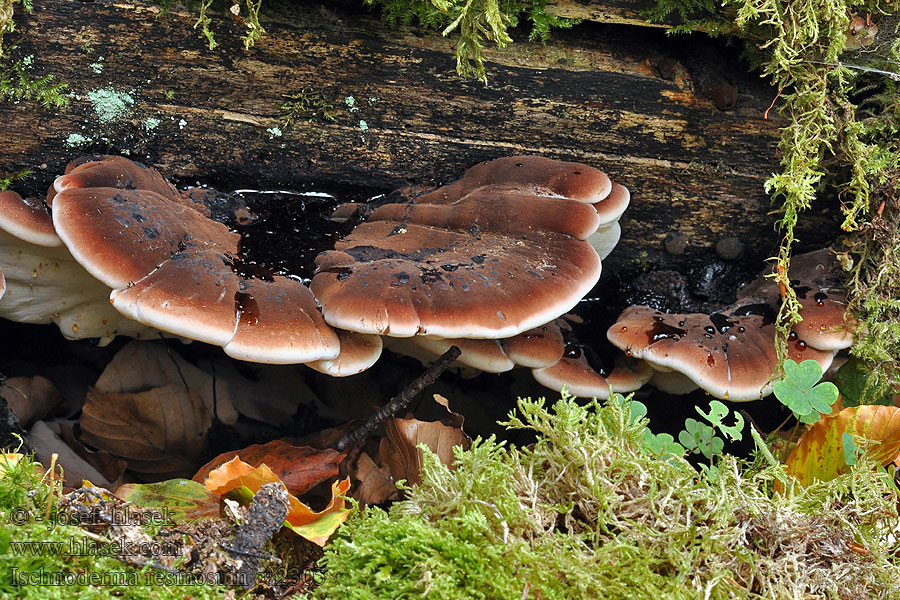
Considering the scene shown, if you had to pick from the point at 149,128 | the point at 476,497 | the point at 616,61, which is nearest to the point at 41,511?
the point at 476,497

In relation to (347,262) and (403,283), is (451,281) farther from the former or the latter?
(347,262)

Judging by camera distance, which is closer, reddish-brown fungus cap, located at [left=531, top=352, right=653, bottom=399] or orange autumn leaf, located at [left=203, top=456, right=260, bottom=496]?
orange autumn leaf, located at [left=203, top=456, right=260, bottom=496]

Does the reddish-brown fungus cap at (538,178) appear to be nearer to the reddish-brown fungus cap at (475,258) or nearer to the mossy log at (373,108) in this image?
the reddish-brown fungus cap at (475,258)

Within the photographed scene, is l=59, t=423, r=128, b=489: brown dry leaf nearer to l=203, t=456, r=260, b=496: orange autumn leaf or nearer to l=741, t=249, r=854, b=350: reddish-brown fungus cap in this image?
l=203, t=456, r=260, b=496: orange autumn leaf

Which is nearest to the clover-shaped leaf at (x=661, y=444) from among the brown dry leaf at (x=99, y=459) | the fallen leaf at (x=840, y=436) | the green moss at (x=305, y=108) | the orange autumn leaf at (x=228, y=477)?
the fallen leaf at (x=840, y=436)

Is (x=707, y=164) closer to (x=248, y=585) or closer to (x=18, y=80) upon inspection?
(x=248, y=585)

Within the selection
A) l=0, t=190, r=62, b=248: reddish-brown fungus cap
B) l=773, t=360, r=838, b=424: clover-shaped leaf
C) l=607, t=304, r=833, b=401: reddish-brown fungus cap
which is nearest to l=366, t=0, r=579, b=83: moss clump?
l=607, t=304, r=833, b=401: reddish-brown fungus cap
